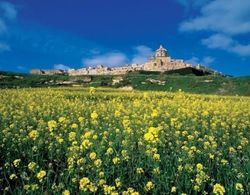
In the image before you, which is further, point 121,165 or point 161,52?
point 161,52

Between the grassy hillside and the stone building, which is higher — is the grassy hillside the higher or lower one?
the lower one

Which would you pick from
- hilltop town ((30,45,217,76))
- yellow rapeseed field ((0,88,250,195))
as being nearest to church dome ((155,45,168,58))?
hilltop town ((30,45,217,76))

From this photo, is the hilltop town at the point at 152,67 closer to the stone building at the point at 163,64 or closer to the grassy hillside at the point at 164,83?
the stone building at the point at 163,64

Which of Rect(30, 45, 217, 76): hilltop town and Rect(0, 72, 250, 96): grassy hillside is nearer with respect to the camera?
Rect(0, 72, 250, 96): grassy hillside

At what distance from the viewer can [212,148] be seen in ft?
28.6

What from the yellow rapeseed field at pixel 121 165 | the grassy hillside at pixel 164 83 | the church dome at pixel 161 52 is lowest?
the grassy hillside at pixel 164 83

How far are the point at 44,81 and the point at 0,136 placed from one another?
46.8 m

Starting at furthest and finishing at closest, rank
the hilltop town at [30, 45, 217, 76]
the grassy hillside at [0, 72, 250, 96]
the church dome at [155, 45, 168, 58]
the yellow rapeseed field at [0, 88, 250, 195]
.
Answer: the church dome at [155, 45, 168, 58] < the hilltop town at [30, 45, 217, 76] < the grassy hillside at [0, 72, 250, 96] < the yellow rapeseed field at [0, 88, 250, 195]

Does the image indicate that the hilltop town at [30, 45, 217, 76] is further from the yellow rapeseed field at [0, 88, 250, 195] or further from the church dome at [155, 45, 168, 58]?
the yellow rapeseed field at [0, 88, 250, 195]

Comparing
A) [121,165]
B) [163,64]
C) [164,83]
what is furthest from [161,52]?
[121,165]

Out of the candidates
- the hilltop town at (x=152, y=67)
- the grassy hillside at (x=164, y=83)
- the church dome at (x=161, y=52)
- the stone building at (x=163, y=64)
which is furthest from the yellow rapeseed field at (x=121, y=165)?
the church dome at (x=161, y=52)

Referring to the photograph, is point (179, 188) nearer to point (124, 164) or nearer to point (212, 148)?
point (124, 164)

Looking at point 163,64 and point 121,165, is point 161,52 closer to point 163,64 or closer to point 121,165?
point 163,64

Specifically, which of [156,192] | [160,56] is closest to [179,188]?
[156,192]
